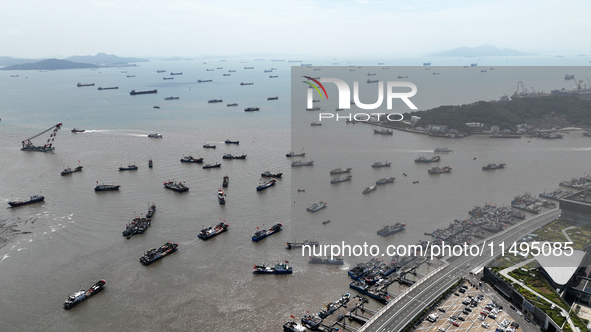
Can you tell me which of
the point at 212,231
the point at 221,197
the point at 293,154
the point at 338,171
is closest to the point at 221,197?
the point at 221,197

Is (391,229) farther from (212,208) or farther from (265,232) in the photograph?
(212,208)

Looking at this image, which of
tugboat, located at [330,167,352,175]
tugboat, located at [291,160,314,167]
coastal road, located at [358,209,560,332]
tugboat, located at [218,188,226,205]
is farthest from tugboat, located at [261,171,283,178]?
coastal road, located at [358,209,560,332]

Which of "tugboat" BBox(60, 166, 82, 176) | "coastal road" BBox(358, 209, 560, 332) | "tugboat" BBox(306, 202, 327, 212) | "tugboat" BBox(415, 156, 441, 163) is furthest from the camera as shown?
"tugboat" BBox(415, 156, 441, 163)

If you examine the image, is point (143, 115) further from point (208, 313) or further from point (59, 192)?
point (208, 313)

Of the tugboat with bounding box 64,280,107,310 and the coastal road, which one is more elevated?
the coastal road

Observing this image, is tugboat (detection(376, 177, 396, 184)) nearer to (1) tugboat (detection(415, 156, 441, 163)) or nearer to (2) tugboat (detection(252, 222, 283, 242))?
A: (1) tugboat (detection(415, 156, 441, 163))

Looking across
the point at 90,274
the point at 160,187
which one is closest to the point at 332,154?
the point at 160,187

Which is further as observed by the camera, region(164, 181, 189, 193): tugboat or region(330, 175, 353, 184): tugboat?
region(330, 175, 353, 184): tugboat
